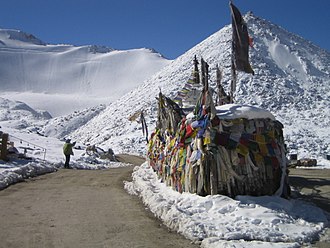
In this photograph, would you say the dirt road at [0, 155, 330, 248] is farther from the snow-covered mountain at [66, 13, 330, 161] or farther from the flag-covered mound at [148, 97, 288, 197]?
the snow-covered mountain at [66, 13, 330, 161]

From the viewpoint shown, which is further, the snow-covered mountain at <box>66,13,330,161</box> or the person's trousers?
the snow-covered mountain at <box>66,13,330,161</box>

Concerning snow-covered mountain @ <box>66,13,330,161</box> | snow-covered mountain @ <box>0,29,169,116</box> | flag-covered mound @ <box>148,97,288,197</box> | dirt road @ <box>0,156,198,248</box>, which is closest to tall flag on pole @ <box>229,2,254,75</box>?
flag-covered mound @ <box>148,97,288,197</box>

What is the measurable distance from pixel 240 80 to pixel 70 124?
118 ft

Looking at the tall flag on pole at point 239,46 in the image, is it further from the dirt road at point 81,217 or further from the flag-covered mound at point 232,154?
the dirt road at point 81,217

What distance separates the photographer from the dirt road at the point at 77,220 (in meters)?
5.48

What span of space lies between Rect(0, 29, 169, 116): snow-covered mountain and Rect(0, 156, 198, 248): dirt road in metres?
93.6

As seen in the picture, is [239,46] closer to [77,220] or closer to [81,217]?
[81,217]

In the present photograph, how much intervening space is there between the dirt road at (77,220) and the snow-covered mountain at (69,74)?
93.6 metres

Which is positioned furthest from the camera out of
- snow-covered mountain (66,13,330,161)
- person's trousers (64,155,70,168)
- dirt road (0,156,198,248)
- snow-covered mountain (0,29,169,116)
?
snow-covered mountain (0,29,169,116)

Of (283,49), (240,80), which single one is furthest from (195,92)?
(283,49)

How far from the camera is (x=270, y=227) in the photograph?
5793 millimetres

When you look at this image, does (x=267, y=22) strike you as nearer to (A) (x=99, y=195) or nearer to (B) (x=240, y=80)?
Result: (B) (x=240, y=80)

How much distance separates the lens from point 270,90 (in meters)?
45.0

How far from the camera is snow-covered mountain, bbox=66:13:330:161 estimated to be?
37.1m
